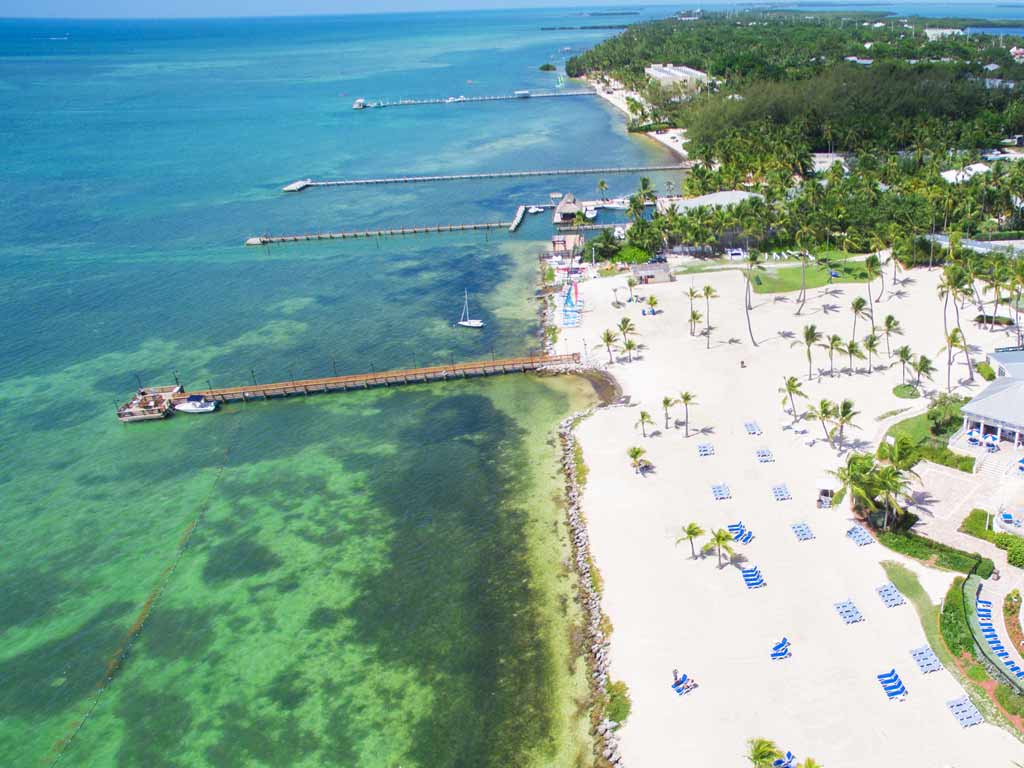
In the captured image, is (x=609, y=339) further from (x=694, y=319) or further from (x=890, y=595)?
(x=890, y=595)

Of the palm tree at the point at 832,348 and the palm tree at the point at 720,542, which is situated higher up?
the palm tree at the point at 832,348

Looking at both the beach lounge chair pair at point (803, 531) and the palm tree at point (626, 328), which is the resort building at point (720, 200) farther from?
the beach lounge chair pair at point (803, 531)

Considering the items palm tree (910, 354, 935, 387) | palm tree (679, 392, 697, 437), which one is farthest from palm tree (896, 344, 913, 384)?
palm tree (679, 392, 697, 437)

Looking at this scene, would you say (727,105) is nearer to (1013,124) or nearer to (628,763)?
(1013,124)

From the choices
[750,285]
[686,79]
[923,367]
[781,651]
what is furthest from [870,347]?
[686,79]

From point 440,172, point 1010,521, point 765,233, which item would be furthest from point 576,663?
point 440,172

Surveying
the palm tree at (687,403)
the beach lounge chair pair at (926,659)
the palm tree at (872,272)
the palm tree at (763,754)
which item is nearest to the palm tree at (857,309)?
the palm tree at (872,272)
